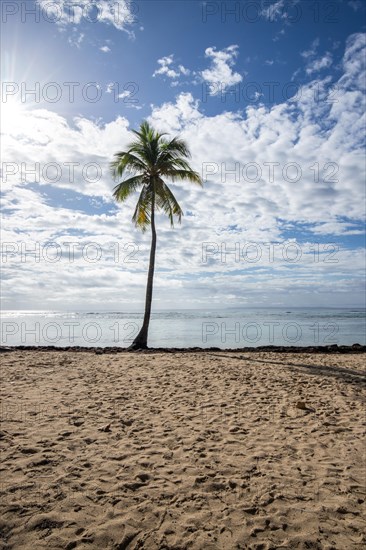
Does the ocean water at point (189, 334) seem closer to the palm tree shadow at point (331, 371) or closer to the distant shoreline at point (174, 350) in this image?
the distant shoreline at point (174, 350)

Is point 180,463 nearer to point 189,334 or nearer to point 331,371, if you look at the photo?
point 331,371

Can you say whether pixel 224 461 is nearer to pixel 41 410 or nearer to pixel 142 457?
pixel 142 457

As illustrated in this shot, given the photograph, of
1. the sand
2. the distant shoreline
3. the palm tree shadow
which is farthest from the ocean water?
the sand

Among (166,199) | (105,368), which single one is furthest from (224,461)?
(166,199)

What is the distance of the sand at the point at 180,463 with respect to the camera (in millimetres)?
3240

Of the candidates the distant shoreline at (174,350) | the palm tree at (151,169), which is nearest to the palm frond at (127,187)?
the palm tree at (151,169)

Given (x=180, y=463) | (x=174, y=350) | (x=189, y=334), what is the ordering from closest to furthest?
1. (x=180, y=463)
2. (x=174, y=350)
3. (x=189, y=334)

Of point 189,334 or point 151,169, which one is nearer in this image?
point 151,169

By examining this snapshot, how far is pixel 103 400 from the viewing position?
6859mm

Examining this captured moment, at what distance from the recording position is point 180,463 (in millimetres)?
4480

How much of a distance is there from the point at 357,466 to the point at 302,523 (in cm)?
172

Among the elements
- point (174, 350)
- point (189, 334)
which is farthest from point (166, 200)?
point (189, 334)

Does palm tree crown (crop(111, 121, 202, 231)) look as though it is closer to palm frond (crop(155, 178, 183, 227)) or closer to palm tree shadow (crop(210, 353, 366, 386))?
palm frond (crop(155, 178, 183, 227))

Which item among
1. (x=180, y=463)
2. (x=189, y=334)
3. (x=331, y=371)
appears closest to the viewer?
(x=180, y=463)
